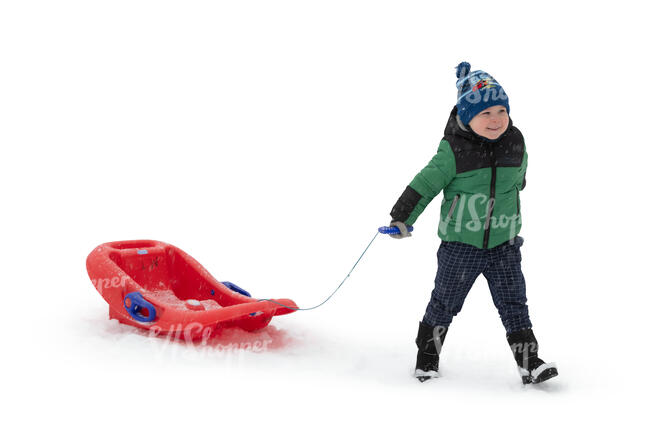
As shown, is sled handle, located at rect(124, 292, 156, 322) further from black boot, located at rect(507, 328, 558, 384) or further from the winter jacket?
black boot, located at rect(507, 328, 558, 384)

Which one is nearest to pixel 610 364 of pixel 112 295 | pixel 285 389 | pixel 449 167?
pixel 449 167

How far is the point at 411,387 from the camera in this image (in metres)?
3.67

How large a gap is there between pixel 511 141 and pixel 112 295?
2.31 m

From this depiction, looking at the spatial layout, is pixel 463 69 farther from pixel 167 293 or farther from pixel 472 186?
pixel 167 293

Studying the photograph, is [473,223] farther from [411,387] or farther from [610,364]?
[610,364]

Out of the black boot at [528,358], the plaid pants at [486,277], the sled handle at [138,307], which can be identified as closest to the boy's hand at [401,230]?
the plaid pants at [486,277]

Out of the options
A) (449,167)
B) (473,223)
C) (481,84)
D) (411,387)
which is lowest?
(411,387)

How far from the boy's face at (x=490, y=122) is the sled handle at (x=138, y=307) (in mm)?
1933

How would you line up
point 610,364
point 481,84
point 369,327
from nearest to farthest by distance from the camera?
point 481,84, point 610,364, point 369,327

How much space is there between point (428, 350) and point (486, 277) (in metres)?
0.47

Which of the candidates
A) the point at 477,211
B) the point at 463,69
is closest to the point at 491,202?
the point at 477,211

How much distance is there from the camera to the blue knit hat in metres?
3.48

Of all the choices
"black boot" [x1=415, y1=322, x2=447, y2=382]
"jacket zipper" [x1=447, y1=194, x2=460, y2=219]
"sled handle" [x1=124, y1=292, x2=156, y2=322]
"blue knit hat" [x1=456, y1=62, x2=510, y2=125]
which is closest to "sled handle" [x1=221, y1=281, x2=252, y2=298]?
"sled handle" [x1=124, y1=292, x2=156, y2=322]

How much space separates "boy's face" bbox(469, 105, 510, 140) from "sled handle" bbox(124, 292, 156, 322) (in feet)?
6.34
